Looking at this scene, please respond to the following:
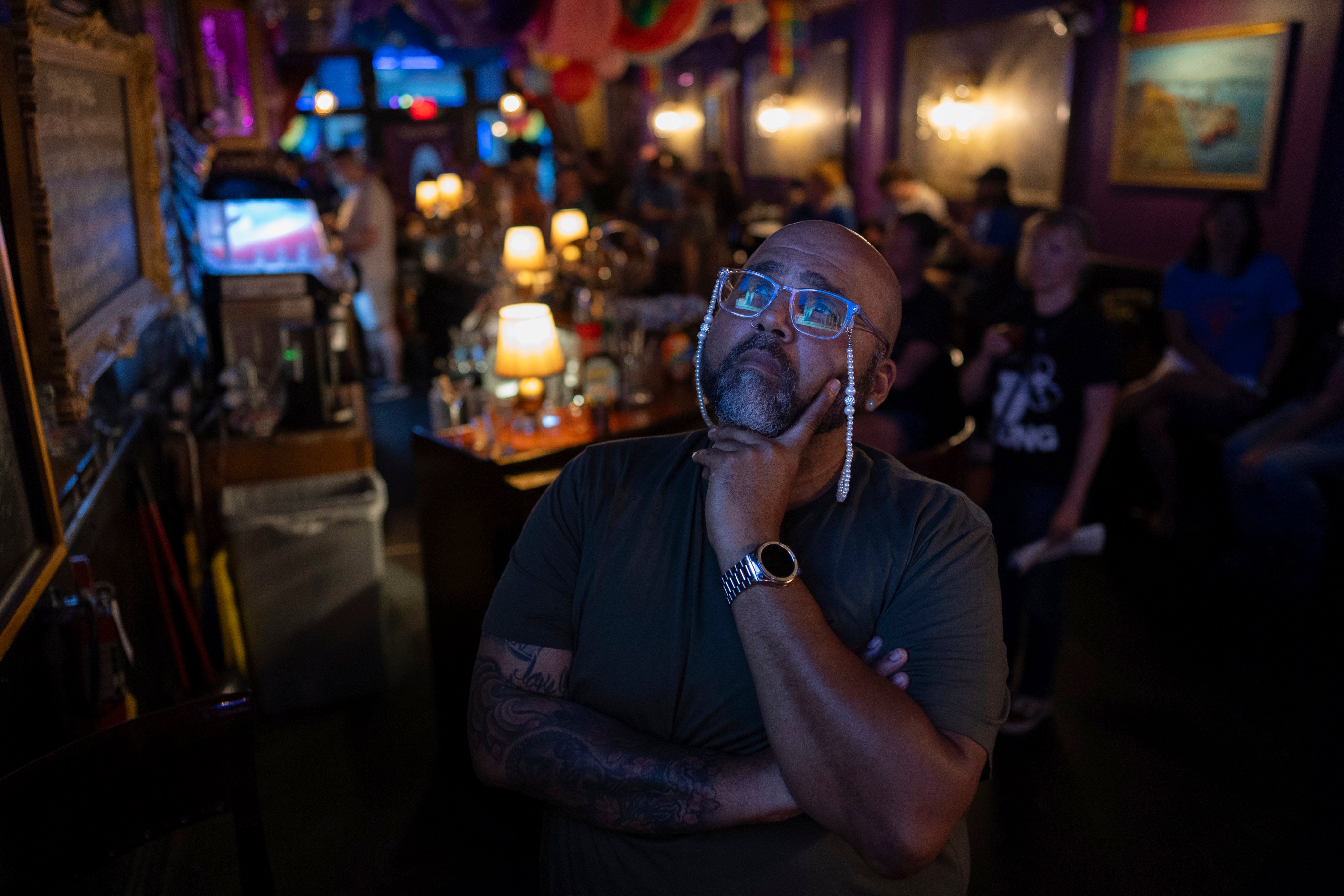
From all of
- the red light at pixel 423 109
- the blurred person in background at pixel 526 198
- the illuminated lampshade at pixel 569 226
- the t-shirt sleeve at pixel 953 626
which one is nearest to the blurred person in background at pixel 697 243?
the blurred person in background at pixel 526 198

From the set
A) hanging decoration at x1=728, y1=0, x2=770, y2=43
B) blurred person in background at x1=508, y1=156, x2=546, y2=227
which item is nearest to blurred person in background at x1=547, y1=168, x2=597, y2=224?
blurred person in background at x1=508, y1=156, x2=546, y2=227

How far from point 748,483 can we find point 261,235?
3.19 meters

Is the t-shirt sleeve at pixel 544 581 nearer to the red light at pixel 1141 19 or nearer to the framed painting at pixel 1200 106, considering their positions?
the framed painting at pixel 1200 106

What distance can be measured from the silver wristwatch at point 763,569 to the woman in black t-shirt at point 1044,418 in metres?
1.68

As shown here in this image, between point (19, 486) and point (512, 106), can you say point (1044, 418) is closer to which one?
point (19, 486)

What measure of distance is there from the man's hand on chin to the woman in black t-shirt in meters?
1.62

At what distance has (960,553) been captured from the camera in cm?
121

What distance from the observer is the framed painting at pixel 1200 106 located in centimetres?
483

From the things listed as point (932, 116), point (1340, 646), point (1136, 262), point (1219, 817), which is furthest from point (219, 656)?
point (932, 116)

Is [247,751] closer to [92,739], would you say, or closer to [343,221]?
[92,739]

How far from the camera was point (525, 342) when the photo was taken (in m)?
2.76

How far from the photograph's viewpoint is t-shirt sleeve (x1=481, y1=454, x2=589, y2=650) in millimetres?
1292

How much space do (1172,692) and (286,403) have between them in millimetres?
3128

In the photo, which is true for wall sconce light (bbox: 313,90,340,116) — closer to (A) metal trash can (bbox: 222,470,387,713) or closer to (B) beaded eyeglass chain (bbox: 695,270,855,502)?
(A) metal trash can (bbox: 222,470,387,713)
